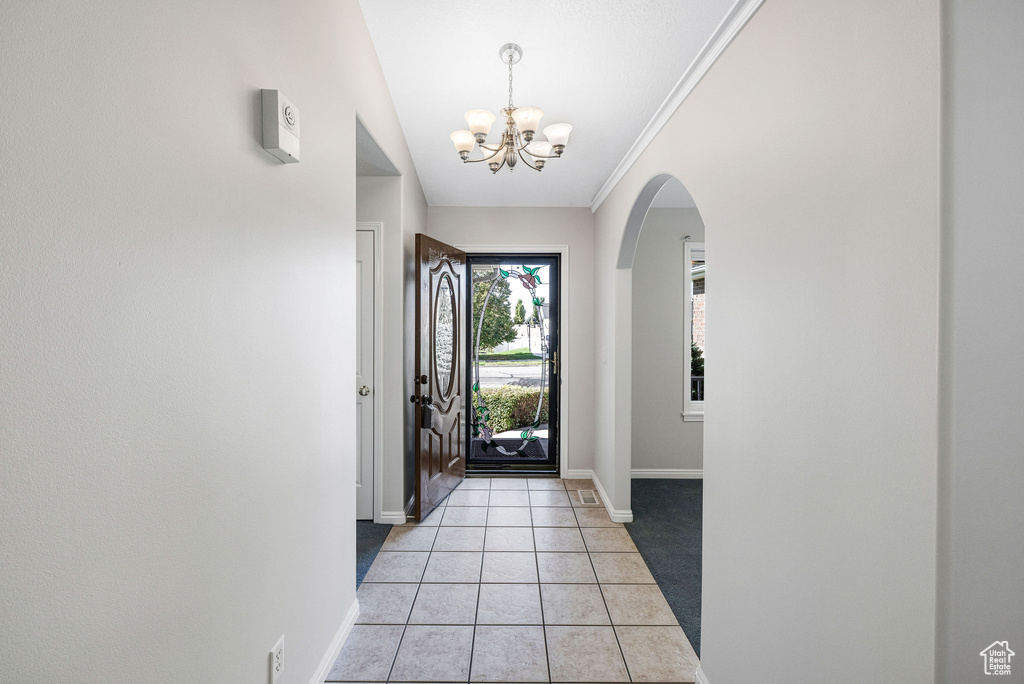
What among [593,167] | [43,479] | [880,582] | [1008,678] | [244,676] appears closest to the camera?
[43,479]

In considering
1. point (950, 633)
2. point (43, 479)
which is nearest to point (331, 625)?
point (43, 479)

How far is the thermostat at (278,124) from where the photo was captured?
48.9 inches

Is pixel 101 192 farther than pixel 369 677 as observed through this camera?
No

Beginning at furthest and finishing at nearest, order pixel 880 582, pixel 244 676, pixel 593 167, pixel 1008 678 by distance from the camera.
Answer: pixel 593 167, pixel 244 676, pixel 880 582, pixel 1008 678

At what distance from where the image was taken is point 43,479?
674 mm

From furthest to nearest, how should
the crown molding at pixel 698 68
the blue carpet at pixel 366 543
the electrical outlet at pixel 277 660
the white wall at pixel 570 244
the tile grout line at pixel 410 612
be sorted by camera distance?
the white wall at pixel 570 244
the blue carpet at pixel 366 543
the tile grout line at pixel 410 612
the crown molding at pixel 698 68
the electrical outlet at pixel 277 660

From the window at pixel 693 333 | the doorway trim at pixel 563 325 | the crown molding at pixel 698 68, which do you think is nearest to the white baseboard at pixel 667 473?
the window at pixel 693 333

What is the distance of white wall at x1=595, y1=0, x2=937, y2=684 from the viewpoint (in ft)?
2.91

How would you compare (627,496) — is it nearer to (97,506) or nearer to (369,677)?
(369,677)

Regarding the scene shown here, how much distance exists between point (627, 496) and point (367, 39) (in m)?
3.10

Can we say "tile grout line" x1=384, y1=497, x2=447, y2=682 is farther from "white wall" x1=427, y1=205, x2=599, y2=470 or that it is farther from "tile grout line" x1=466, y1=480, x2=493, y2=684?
"white wall" x1=427, y1=205, x2=599, y2=470

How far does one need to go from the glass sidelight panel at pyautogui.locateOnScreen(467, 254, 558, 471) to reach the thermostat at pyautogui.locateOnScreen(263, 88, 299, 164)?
122 inches

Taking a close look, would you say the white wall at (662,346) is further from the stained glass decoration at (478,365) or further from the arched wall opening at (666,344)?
the stained glass decoration at (478,365)

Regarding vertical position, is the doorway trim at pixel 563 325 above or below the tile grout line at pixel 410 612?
above
